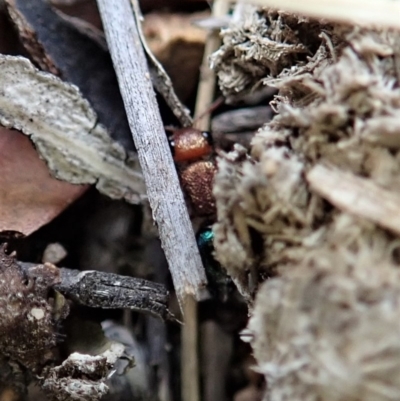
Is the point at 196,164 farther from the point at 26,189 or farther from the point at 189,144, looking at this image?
the point at 26,189

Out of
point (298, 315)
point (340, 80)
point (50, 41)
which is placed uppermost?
point (340, 80)

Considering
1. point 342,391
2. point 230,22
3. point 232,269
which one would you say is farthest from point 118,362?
point 230,22

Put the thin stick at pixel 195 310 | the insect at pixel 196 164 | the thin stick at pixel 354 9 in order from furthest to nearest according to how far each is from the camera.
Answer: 1. the insect at pixel 196 164
2. the thin stick at pixel 195 310
3. the thin stick at pixel 354 9

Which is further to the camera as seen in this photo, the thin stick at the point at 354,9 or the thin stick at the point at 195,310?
the thin stick at the point at 195,310

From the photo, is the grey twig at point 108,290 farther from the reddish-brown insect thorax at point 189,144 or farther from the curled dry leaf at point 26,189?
the reddish-brown insect thorax at point 189,144

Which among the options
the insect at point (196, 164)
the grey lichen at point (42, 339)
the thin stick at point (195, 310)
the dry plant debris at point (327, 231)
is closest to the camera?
the dry plant debris at point (327, 231)

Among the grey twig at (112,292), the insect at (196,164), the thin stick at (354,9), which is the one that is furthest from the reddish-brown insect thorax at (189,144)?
the thin stick at (354,9)

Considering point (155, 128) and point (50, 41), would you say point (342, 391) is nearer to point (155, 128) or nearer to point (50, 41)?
point (155, 128)
